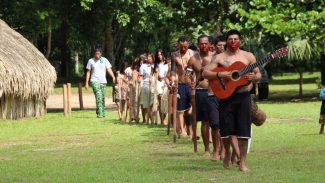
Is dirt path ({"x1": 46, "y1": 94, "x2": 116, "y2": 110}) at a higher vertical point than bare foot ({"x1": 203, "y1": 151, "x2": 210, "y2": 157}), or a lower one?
higher

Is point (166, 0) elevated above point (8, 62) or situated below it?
above

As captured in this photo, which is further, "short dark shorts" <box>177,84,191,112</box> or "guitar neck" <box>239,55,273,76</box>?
"short dark shorts" <box>177,84,191,112</box>

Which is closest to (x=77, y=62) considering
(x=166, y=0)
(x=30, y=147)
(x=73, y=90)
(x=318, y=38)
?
(x=73, y=90)

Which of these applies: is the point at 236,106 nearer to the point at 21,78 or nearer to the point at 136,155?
the point at 136,155

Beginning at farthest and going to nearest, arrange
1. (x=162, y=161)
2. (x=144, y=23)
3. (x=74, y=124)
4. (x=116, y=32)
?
(x=116, y=32), (x=144, y=23), (x=74, y=124), (x=162, y=161)

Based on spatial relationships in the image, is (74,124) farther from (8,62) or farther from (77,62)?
(77,62)

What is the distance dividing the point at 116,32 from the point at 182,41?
39.8 m

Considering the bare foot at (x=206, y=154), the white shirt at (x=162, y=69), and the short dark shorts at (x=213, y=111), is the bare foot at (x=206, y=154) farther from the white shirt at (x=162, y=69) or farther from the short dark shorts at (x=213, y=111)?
the white shirt at (x=162, y=69)

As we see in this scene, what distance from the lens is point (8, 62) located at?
26.1 metres

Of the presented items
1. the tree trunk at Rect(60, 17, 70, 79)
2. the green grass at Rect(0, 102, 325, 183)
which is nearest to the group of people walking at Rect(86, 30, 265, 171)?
the green grass at Rect(0, 102, 325, 183)

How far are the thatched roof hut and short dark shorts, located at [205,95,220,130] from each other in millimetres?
11759

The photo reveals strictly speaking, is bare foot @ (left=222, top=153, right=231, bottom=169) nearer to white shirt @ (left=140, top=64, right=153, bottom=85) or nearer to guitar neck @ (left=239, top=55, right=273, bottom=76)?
guitar neck @ (left=239, top=55, right=273, bottom=76)

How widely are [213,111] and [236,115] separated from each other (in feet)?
4.98

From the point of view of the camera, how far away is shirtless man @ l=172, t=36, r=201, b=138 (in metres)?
15.8
